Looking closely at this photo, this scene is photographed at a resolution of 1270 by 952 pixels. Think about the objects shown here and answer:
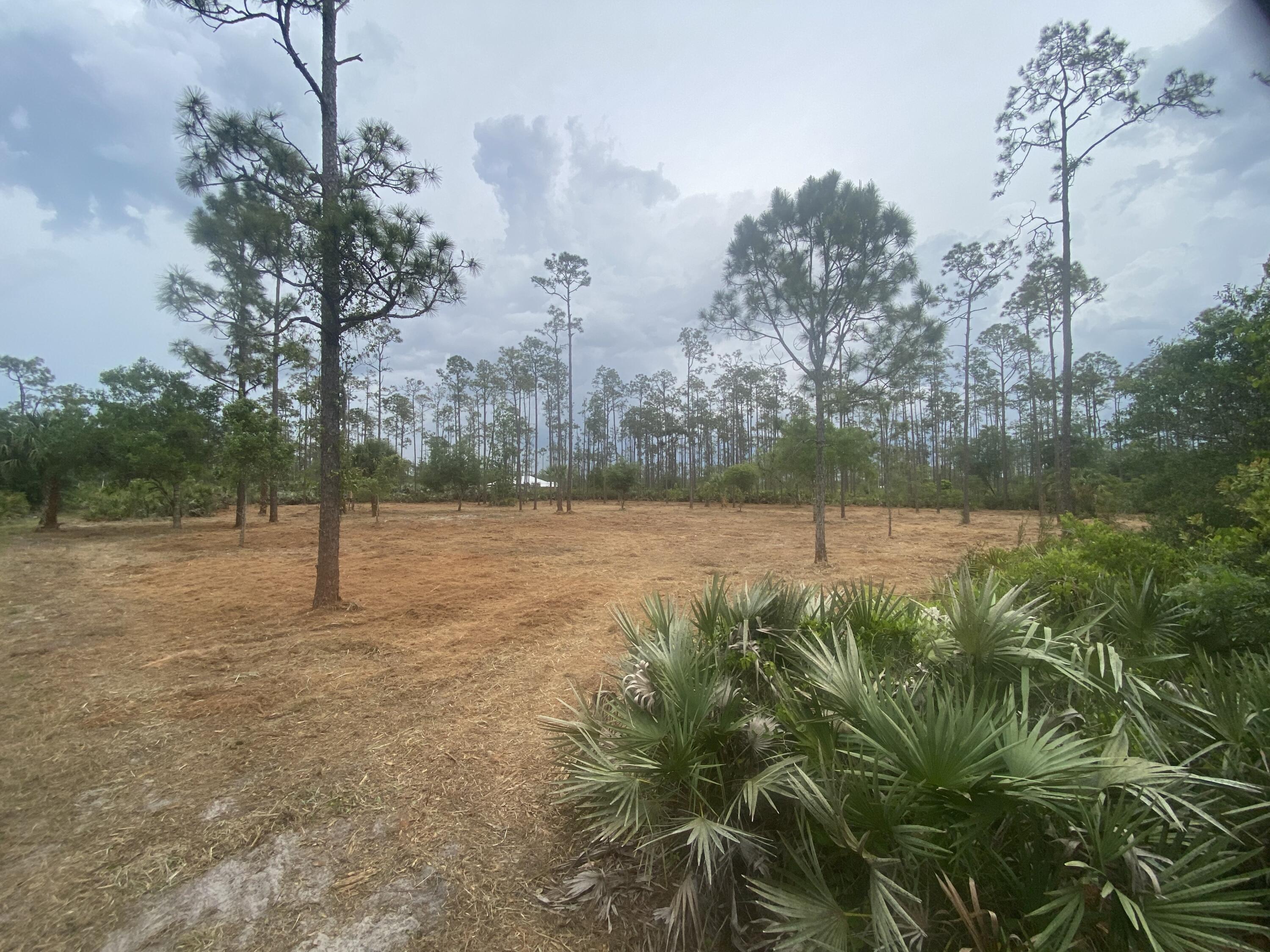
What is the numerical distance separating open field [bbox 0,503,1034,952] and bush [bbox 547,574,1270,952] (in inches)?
25.5

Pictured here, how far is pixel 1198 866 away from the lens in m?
1.62

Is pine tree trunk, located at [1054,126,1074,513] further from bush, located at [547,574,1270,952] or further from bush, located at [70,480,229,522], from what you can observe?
bush, located at [70,480,229,522]

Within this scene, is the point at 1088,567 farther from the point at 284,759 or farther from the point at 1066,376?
the point at 1066,376

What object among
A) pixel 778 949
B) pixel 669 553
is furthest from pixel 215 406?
pixel 778 949

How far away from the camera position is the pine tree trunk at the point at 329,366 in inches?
267

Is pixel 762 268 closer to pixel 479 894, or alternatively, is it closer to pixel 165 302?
pixel 479 894

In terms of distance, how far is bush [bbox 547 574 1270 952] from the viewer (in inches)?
63.2

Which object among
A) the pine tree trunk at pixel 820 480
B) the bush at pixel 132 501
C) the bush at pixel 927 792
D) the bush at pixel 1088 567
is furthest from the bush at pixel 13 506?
the bush at pixel 1088 567

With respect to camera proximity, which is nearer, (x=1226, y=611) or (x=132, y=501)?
(x=1226, y=611)

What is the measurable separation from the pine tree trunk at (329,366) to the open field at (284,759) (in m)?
0.78

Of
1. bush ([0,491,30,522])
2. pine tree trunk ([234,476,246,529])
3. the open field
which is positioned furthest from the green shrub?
bush ([0,491,30,522])

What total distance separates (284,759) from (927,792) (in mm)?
3965

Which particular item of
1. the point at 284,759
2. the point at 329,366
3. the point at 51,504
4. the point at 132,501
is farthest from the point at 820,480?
the point at 132,501

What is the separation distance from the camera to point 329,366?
22.5 ft
